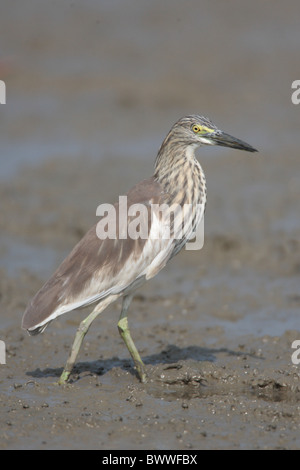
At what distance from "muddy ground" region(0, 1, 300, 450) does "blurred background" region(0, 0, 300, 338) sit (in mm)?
29

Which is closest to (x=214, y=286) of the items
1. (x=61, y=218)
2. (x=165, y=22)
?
(x=61, y=218)

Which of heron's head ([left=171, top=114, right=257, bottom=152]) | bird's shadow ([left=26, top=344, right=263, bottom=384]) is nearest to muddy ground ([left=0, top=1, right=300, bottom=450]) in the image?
bird's shadow ([left=26, top=344, right=263, bottom=384])

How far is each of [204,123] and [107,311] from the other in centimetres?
233

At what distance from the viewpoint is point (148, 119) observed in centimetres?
1276

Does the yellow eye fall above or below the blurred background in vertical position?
below

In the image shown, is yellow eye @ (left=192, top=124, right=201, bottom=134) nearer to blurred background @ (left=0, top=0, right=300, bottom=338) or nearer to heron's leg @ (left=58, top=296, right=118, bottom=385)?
heron's leg @ (left=58, top=296, right=118, bottom=385)

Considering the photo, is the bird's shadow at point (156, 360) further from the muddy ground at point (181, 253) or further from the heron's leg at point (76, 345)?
the heron's leg at point (76, 345)

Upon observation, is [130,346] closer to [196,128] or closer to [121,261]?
[121,261]

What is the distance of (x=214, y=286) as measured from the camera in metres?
8.70

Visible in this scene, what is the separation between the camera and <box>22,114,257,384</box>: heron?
6168 millimetres

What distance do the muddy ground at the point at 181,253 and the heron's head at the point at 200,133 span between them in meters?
1.72

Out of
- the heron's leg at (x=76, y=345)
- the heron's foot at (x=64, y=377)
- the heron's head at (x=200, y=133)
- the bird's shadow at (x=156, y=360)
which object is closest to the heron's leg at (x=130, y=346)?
the bird's shadow at (x=156, y=360)

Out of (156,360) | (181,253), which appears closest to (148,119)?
(181,253)

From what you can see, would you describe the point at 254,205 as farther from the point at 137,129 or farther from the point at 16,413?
the point at 16,413
